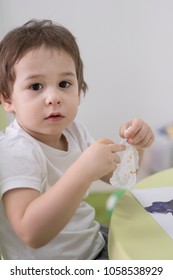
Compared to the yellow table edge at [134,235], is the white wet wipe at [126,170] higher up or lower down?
higher up

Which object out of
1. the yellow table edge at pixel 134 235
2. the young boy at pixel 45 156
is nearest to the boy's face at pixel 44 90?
the young boy at pixel 45 156

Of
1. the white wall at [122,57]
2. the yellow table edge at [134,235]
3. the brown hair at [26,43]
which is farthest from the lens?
the white wall at [122,57]

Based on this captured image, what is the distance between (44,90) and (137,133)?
16 centimetres

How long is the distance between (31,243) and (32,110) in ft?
0.57

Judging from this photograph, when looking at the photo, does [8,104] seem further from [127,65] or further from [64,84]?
[127,65]

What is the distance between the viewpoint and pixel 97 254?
527 millimetres

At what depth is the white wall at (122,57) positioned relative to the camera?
28.3 inches

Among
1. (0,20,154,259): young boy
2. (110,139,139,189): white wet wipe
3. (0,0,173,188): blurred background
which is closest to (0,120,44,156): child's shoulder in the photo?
(0,20,154,259): young boy

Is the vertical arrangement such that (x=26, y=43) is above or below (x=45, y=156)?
above

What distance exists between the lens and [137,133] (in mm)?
561

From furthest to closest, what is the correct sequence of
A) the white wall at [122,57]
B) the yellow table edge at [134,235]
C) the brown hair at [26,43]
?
the white wall at [122,57]
the brown hair at [26,43]
the yellow table edge at [134,235]

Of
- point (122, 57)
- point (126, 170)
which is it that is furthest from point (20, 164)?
point (122, 57)

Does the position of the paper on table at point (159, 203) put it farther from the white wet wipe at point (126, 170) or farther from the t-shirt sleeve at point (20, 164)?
the t-shirt sleeve at point (20, 164)

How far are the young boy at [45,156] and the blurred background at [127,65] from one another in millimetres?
190
